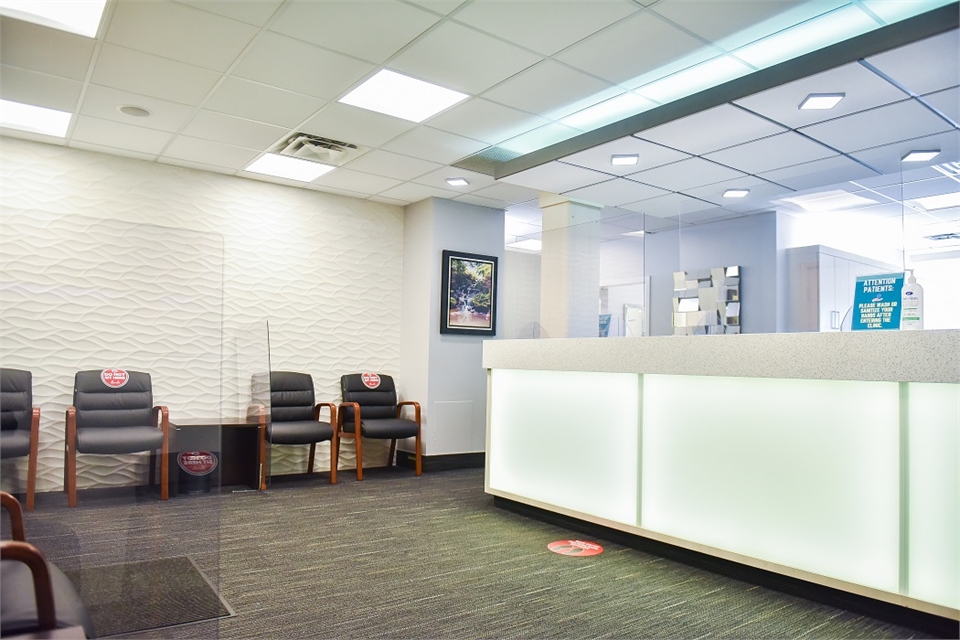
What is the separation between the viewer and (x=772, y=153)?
198 inches

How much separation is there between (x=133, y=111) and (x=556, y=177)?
3322mm

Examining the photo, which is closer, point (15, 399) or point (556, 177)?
point (15, 399)

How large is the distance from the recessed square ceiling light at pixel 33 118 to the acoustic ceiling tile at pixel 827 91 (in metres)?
4.78

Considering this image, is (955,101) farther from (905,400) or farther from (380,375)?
(380,375)

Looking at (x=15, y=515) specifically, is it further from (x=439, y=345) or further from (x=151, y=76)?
(x=439, y=345)

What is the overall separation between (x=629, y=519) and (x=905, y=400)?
1657 mm

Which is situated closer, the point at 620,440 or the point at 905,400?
the point at 905,400

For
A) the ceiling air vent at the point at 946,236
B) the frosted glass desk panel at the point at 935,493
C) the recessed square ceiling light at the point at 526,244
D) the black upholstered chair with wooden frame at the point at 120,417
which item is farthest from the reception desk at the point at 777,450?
the recessed square ceiling light at the point at 526,244

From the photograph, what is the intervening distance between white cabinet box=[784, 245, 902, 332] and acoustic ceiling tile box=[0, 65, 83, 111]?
491 cm

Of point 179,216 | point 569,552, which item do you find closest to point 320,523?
point 569,552

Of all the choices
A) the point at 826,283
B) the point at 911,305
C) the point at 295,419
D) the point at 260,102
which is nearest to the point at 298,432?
the point at 295,419

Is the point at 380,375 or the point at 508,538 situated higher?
the point at 380,375

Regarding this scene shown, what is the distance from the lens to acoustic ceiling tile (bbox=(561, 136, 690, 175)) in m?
4.87

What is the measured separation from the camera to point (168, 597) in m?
2.73
